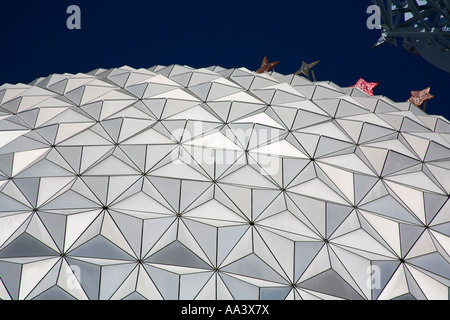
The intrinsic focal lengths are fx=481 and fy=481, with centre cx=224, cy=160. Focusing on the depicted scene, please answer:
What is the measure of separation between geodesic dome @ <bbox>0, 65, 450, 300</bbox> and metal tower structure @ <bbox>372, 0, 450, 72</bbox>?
334cm

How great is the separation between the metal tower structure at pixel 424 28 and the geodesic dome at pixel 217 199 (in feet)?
11.0

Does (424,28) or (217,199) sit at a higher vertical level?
(424,28)

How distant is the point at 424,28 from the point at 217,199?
12.2 m

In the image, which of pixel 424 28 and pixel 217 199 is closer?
pixel 217 199

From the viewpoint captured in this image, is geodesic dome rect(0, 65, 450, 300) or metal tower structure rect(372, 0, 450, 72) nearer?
geodesic dome rect(0, 65, 450, 300)

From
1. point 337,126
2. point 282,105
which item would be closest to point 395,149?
point 337,126

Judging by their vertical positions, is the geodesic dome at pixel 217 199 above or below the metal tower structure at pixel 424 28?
below

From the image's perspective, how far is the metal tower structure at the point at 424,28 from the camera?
18.9m

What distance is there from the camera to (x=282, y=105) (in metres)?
20.8

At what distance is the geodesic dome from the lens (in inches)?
563

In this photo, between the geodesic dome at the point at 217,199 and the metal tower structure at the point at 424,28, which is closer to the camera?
the geodesic dome at the point at 217,199

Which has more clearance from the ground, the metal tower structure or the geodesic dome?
the metal tower structure

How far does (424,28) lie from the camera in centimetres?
2067

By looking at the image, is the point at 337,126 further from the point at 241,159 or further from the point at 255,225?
the point at 255,225
